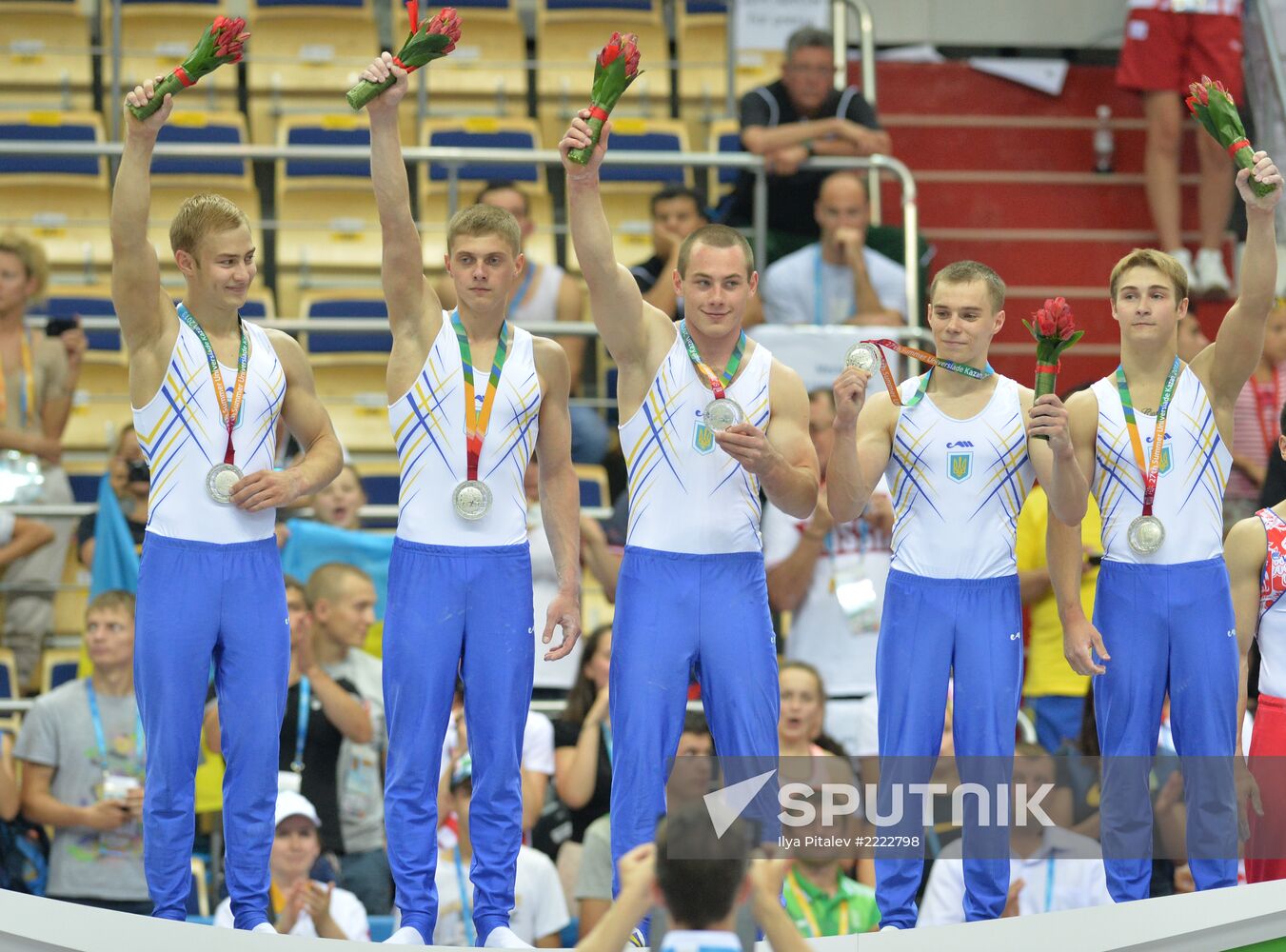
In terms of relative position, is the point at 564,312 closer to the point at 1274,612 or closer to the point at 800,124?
the point at 800,124

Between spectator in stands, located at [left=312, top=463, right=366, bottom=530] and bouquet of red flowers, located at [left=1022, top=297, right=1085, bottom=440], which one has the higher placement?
bouquet of red flowers, located at [left=1022, top=297, right=1085, bottom=440]

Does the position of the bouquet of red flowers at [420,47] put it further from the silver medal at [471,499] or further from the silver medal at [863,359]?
the silver medal at [863,359]

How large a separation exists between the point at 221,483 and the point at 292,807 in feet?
5.84

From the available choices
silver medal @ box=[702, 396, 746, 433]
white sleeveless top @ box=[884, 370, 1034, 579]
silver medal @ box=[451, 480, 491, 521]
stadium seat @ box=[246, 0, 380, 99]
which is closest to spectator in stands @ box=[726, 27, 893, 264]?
stadium seat @ box=[246, 0, 380, 99]

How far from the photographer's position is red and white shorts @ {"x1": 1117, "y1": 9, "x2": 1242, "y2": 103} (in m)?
10.5

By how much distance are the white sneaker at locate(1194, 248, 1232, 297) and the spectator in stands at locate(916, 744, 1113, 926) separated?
4.46 metres

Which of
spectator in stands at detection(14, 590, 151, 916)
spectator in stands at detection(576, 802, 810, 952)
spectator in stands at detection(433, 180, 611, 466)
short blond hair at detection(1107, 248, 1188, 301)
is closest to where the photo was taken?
spectator in stands at detection(576, 802, 810, 952)

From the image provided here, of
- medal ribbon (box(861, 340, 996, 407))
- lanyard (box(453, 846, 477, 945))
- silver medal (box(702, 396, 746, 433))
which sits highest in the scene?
medal ribbon (box(861, 340, 996, 407))

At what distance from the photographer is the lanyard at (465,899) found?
6.94m

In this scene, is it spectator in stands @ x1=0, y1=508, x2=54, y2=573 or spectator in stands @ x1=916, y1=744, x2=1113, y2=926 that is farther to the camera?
spectator in stands @ x1=0, y1=508, x2=54, y2=573

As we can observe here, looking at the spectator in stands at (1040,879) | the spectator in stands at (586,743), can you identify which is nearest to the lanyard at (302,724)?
the spectator in stands at (586,743)

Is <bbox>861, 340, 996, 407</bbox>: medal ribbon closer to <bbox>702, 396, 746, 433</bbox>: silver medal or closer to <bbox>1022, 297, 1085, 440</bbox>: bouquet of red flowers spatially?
<bbox>1022, 297, 1085, 440</bbox>: bouquet of red flowers

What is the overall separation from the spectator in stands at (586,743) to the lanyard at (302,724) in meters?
1.02

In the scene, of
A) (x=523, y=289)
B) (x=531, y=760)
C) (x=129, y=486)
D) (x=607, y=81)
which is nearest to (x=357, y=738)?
(x=531, y=760)
